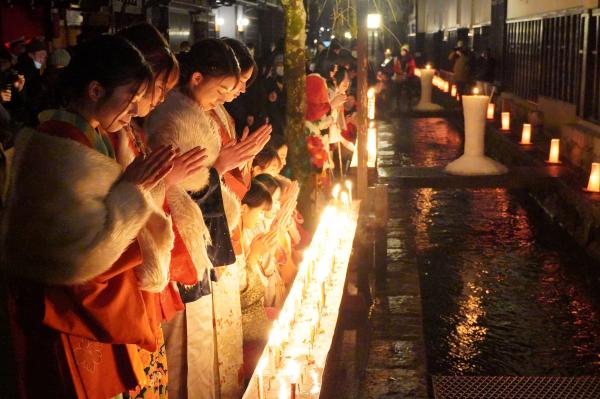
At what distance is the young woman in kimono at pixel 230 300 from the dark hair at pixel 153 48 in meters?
0.63

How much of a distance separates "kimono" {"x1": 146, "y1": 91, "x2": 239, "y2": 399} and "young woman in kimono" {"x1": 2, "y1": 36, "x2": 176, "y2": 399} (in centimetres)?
82

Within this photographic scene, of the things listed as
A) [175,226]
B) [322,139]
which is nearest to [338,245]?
[175,226]

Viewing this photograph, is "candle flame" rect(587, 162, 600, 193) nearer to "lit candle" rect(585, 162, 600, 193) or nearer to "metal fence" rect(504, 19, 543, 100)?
"lit candle" rect(585, 162, 600, 193)

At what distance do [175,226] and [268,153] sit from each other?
8.64ft

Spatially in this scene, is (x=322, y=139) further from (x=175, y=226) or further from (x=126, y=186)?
(x=126, y=186)

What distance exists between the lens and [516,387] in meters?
5.75

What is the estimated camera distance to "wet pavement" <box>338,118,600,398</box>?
6008mm

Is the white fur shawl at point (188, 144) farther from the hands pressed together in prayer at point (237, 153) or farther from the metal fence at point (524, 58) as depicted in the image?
the metal fence at point (524, 58)

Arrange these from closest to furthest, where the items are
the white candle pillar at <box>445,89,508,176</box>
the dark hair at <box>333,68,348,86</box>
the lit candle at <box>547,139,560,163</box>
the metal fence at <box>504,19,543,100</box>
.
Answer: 1. the dark hair at <box>333,68,348,86</box>
2. the lit candle at <box>547,139,560,163</box>
3. the white candle pillar at <box>445,89,508,176</box>
4. the metal fence at <box>504,19,543,100</box>

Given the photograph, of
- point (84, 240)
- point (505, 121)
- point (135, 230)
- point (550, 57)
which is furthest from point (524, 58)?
point (84, 240)

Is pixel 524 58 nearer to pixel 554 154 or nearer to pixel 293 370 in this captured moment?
pixel 554 154

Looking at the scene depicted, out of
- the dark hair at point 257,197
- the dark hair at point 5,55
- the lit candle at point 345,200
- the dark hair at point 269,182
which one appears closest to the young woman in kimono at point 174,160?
the dark hair at point 257,197

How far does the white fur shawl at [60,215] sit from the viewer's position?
2824 millimetres

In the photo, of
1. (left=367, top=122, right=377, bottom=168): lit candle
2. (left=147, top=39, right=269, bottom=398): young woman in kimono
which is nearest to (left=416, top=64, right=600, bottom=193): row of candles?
(left=367, top=122, right=377, bottom=168): lit candle
